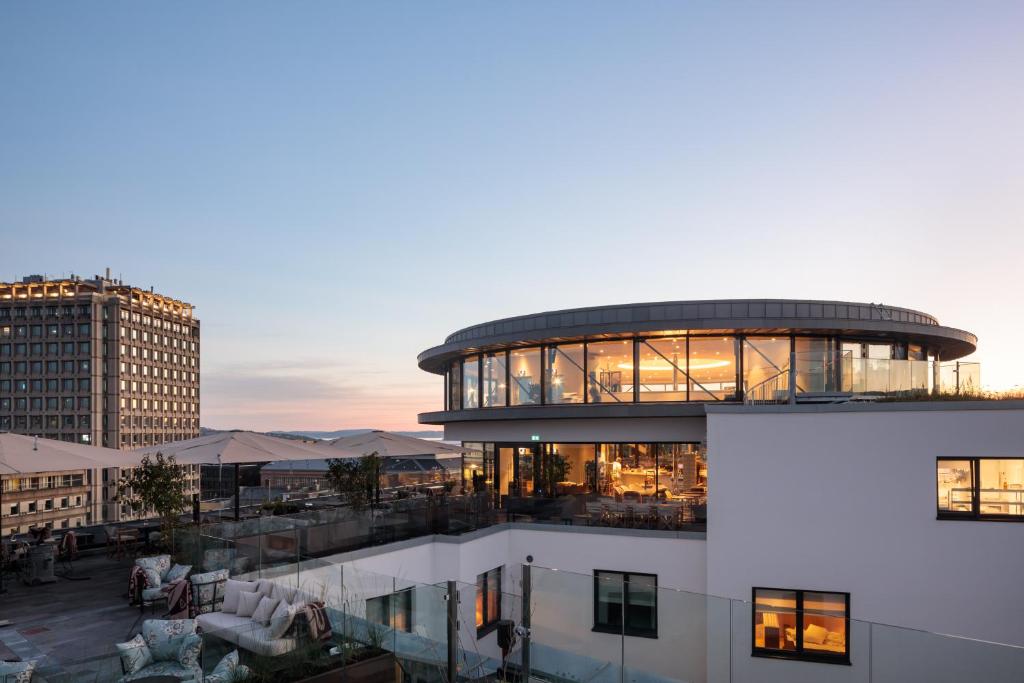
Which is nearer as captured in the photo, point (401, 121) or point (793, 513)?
point (793, 513)

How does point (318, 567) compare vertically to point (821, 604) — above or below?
above

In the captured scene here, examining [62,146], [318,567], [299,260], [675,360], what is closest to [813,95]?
[675,360]

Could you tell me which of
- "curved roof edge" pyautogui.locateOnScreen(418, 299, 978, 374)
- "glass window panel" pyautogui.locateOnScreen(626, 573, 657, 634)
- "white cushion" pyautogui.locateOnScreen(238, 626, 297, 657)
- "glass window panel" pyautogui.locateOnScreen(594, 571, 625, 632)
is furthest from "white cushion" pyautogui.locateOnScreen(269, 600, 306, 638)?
"curved roof edge" pyautogui.locateOnScreen(418, 299, 978, 374)

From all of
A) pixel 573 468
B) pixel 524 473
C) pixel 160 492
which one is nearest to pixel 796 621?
pixel 573 468

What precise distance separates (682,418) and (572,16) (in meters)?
12.4

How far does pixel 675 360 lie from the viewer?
18.5 m

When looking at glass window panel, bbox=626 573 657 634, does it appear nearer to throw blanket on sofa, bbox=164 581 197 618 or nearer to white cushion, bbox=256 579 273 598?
white cushion, bbox=256 579 273 598

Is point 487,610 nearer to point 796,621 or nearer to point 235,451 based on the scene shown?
point 796,621

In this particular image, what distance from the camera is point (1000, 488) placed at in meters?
12.8

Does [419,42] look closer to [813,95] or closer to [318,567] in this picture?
[813,95]

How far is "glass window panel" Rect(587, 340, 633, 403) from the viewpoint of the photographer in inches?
741

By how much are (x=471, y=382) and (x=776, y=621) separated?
12670mm

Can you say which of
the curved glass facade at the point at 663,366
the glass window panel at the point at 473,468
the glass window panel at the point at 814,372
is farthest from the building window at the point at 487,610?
the glass window panel at the point at 814,372

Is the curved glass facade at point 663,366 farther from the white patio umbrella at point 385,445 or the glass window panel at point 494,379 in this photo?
the white patio umbrella at point 385,445
